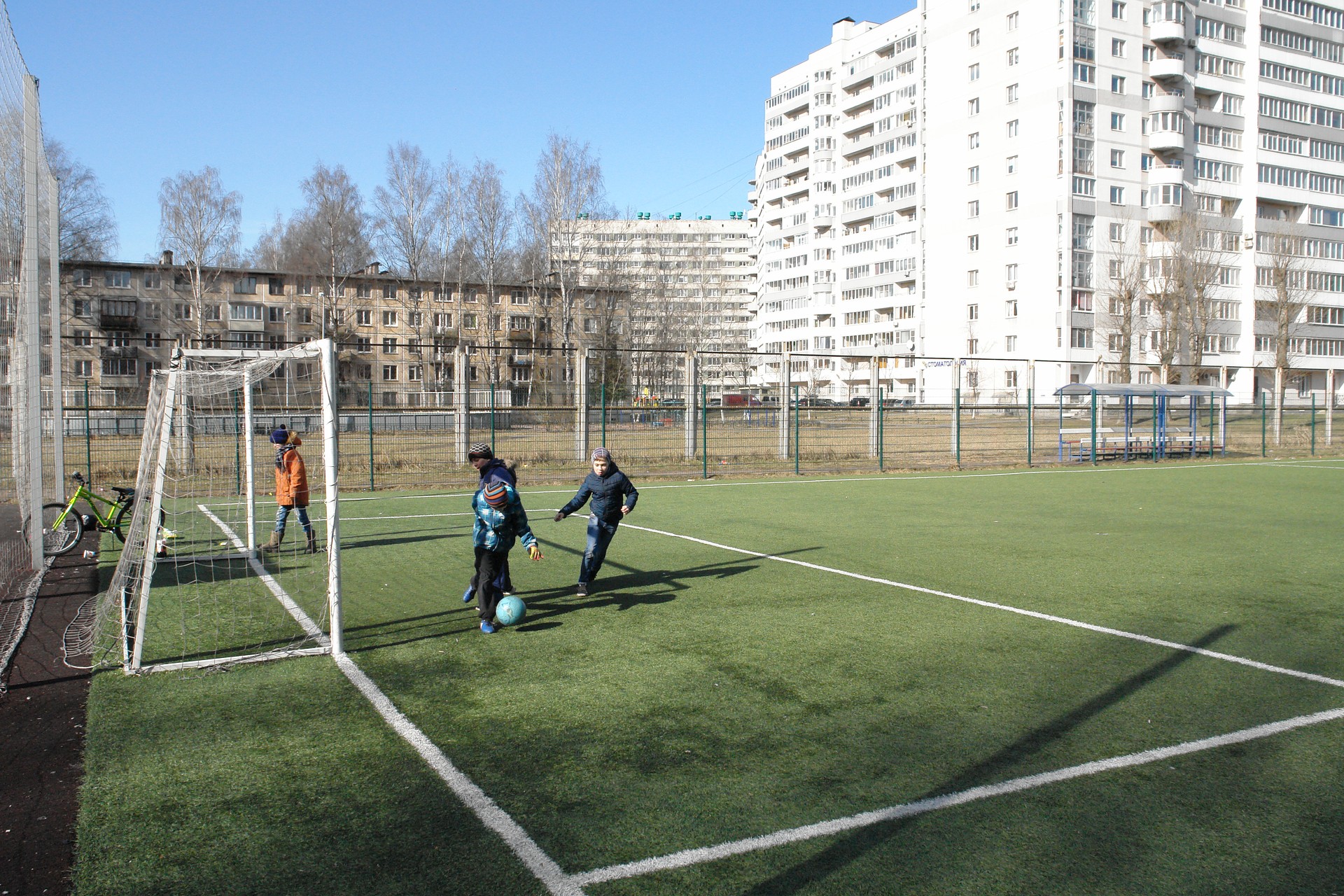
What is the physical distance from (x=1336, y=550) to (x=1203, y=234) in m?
56.1

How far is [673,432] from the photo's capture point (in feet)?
81.8

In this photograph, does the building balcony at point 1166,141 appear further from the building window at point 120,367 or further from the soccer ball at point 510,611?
the soccer ball at point 510,611

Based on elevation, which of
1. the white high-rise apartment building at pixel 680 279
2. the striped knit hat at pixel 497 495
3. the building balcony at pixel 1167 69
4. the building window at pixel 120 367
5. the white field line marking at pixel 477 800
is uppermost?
the building balcony at pixel 1167 69

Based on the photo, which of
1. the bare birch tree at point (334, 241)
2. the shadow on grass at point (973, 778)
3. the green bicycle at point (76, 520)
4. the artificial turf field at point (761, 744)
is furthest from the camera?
the bare birch tree at point (334, 241)

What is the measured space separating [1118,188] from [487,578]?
68.8m

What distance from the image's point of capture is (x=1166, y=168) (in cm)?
6506

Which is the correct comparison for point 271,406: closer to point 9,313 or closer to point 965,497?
point 9,313

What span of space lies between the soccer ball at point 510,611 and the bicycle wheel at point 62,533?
6.98 meters

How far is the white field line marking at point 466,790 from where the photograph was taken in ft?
12.3

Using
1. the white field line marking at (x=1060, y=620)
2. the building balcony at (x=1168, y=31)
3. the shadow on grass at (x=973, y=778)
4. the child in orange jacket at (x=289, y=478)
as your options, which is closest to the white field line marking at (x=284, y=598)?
the child in orange jacket at (x=289, y=478)

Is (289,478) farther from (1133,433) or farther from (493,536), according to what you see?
(1133,433)

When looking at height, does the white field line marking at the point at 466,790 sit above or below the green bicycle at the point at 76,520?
below

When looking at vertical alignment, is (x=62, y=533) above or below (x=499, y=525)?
below

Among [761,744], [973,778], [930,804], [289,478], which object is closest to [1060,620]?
[973,778]
